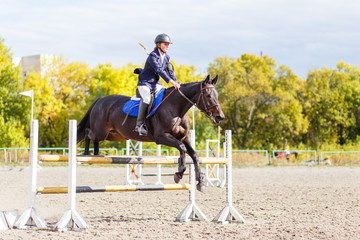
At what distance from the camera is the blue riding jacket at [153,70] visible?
6.72 meters

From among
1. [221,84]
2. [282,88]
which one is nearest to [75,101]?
[221,84]

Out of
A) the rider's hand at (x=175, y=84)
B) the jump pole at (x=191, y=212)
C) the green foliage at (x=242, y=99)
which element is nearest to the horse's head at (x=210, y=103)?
the rider's hand at (x=175, y=84)

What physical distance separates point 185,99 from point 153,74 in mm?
692

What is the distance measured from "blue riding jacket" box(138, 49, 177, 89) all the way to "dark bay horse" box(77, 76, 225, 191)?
272 mm

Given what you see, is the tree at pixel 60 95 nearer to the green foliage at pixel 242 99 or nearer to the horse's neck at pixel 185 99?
the green foliage at pixel 242 99

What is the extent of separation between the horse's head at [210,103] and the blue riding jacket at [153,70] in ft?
1.92

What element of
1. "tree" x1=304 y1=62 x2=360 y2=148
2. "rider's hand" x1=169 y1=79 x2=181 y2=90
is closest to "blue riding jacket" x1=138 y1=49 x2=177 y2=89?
"rider's hand" x1=169 y1=79 x2=181 y2=90

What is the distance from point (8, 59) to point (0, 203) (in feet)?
92.7

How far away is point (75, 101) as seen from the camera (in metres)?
41.3

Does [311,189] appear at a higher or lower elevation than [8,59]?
lower

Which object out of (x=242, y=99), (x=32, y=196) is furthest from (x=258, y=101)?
(x=32, y=196)

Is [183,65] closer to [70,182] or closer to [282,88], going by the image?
[282,88]

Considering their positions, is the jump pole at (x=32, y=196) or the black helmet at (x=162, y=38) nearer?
the jump pole at (x=32, y=196)

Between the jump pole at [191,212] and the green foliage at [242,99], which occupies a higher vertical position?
the green foliage at [242,99]
